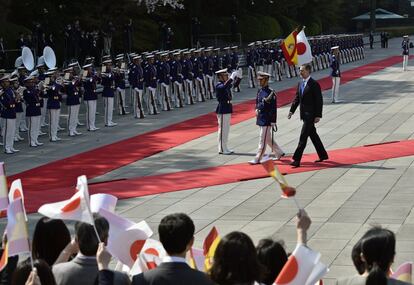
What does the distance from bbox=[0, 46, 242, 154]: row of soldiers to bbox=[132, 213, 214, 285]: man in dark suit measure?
622 inches

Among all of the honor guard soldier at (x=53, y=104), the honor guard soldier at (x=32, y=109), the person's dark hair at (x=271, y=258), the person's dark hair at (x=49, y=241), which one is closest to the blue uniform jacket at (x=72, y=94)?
the honor guard soldier at (x=53, y=104)

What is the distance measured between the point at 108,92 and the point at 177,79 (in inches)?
181

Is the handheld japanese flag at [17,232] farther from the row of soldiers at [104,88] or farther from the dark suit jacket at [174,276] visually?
the row of soldiers at [104,88]

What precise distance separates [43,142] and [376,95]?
1436 centimetres

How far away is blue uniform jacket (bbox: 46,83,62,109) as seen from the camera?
81.1ft

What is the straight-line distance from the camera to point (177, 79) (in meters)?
31.8

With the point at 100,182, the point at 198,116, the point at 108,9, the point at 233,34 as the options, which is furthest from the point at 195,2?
the point at 100,182

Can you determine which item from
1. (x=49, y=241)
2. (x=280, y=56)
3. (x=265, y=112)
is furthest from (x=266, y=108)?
(x=280, y=56)

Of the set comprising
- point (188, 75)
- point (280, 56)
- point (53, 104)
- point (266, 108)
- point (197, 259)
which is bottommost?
point (280, 56)

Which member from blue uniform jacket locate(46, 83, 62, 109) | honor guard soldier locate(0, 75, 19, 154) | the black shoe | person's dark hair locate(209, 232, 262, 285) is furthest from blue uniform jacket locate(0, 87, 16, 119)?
person's dark hair locate(209, 232, 262, 285)

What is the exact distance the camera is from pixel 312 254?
6133 millimetres

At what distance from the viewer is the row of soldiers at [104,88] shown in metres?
23.6

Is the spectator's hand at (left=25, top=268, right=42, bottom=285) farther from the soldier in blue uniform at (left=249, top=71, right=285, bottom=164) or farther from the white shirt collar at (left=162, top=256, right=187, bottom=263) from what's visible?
the soldier in blue uniform at (left=249, top=71, right=285, bottom=164)

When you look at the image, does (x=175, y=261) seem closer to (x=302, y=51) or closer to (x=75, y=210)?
(x=75, y=210)
